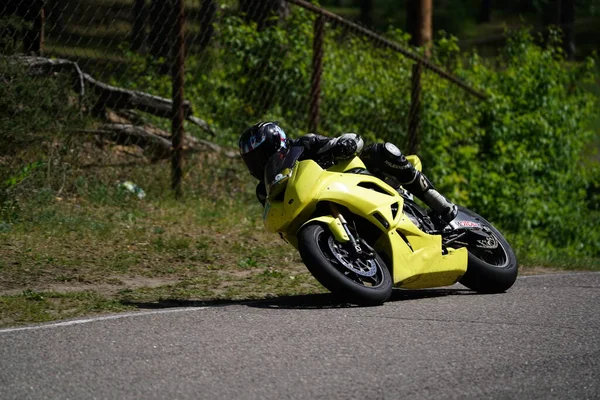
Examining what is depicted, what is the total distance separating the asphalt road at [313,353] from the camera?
15.9 ft

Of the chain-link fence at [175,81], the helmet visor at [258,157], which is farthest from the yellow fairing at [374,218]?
the chain-link fence at [175,81]

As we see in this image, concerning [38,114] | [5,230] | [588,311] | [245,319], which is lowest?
[5,230]

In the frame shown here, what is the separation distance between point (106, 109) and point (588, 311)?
19.5ft

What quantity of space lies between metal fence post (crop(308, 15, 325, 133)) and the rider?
15.0 feet

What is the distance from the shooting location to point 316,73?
494 inches

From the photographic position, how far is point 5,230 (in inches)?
357

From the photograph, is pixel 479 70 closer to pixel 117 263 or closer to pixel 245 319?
pixel 117 263

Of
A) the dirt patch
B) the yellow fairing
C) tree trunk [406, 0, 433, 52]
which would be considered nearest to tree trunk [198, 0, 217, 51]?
the dirt patch

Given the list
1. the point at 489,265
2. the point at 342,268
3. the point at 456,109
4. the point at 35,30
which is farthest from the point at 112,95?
the point at 456,109

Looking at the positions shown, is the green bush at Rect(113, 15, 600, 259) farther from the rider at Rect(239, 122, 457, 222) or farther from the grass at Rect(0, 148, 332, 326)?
the rider at Rect(239, 122, 457, 222)

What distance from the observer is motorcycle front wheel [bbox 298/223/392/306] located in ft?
21.9

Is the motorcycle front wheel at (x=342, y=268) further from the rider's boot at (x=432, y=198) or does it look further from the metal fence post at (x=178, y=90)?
the metal fence post at (x=178, y=90)

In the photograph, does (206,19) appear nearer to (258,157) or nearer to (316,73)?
(316,73)

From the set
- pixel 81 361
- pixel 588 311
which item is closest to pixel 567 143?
pixel 588 311
